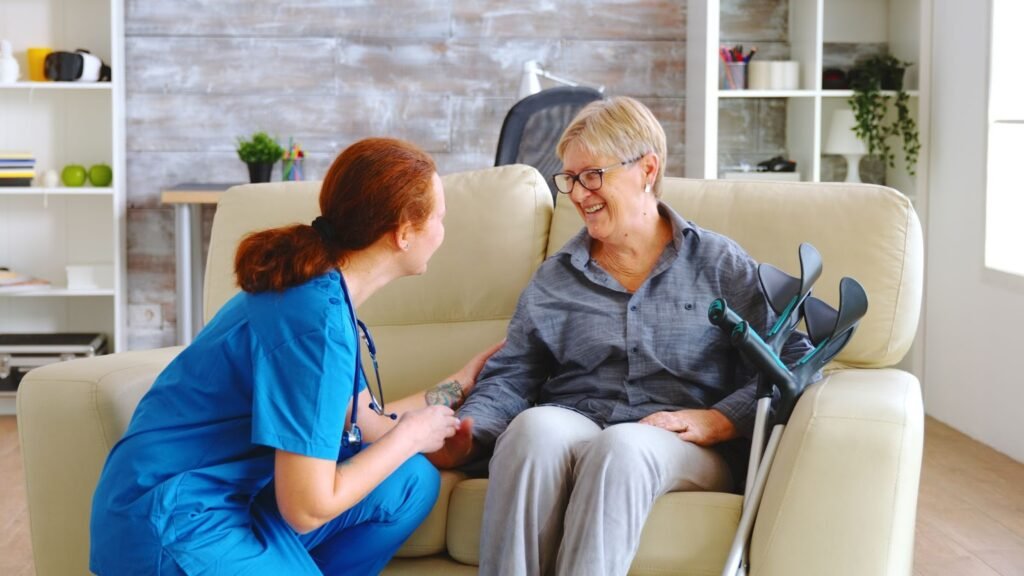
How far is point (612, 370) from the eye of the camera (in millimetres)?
2270

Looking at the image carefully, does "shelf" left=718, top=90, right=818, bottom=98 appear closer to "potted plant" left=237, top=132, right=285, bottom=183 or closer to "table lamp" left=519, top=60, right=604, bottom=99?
"table lamp" left=519, top=60, right=604, bottom=99

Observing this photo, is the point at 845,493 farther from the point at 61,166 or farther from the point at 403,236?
the point at 61,166

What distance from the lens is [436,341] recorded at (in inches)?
104

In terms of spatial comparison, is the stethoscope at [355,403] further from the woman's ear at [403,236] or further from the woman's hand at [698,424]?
the woman's hand at [698,424]

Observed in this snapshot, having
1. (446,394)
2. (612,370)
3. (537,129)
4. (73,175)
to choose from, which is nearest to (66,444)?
(446,394)

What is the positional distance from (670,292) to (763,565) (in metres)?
0.59

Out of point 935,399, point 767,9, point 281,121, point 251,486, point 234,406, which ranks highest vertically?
point 767,9

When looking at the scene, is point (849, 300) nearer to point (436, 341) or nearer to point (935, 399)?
point (436, 341)

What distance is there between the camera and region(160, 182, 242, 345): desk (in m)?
4.42

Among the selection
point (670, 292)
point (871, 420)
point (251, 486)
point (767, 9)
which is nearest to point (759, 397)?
point (871, 420)

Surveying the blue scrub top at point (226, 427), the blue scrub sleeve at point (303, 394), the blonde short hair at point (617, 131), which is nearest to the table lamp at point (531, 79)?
the blonde short hair at point (617, 131)

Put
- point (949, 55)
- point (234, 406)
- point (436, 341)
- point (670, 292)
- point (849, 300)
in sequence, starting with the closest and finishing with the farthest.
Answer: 1. point (234, 406)
2. point (849, 300)
3. point (670, 292)
4. point (436, 341)
5. point (949, 55)

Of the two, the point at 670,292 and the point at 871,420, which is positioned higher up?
the point at 670,292

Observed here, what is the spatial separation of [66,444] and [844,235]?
1563 millimetres
